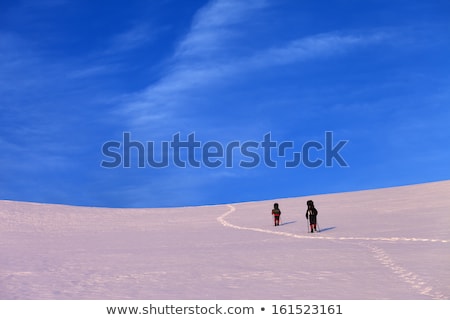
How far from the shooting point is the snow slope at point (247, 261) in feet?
33.2

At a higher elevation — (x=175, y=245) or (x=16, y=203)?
(x=16, y=203)

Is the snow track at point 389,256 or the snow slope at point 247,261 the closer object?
the snow track at point 389,256

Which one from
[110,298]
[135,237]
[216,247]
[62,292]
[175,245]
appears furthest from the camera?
[135,237]

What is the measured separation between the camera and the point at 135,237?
80.8ft

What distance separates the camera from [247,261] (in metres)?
14.2

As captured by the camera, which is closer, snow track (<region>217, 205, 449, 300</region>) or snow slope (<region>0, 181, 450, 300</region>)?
snow track (<region>217, 205, 449, 300</region>)

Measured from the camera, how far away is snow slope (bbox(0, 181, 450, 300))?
33.2 ft
